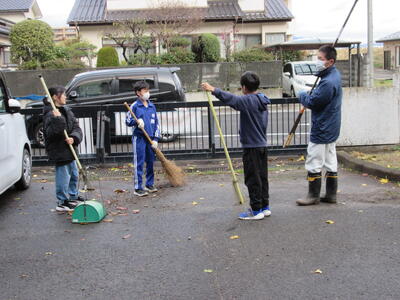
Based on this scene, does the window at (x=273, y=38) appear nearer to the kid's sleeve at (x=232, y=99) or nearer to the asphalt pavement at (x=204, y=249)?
the asphalt pavement at (x=204, y=249)

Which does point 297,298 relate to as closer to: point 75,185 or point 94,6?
point 75,185

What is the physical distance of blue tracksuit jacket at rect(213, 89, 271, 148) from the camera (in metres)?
5.93

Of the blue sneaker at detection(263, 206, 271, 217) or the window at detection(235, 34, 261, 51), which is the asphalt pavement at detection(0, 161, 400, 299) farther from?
the window at detection(235, 34, 261, 51)

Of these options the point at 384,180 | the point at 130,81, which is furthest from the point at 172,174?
the point at 130,81

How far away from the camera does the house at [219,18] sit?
91.1 feet

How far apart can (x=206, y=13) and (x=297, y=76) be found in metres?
7.81

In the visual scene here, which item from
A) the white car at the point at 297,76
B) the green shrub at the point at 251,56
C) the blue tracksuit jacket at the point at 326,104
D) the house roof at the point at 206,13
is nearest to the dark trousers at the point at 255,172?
the blue tracksuit jacket at the point at 326,104

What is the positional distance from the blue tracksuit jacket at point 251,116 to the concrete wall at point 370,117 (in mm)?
4597

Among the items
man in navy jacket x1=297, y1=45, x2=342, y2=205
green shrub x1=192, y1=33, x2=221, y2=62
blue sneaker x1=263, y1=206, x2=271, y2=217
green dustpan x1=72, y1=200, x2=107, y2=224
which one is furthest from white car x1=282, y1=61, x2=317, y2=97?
green dustpan x1=72, y1=200, x2=107, y2=224

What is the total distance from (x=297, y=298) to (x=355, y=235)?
5.60 feet

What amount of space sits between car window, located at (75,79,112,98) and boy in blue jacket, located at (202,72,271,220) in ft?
25.7

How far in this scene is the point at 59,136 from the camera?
662cm

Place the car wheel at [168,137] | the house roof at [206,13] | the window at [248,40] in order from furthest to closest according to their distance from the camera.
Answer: the window at [248,40]
the house roof at [206,13]
the car wheel at [168,137]

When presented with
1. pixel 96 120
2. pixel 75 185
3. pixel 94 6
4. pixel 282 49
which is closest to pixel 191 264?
pixel 75 185
